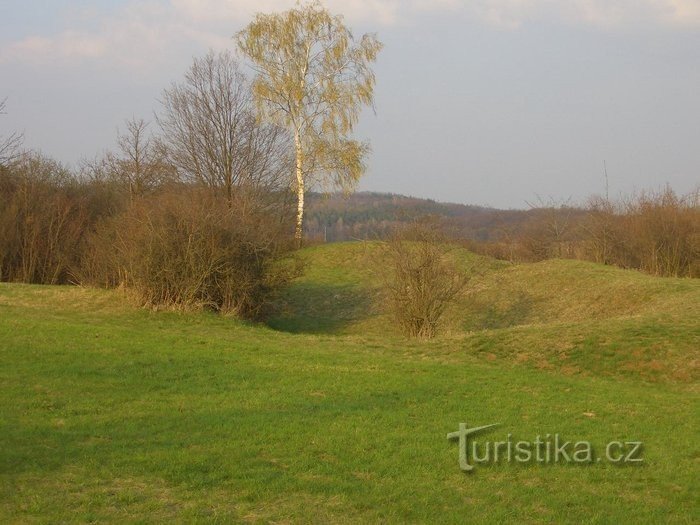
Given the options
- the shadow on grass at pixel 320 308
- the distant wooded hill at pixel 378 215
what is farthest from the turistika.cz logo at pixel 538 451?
the distant wooded hill at pixel 378 215

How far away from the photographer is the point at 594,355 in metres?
14.1

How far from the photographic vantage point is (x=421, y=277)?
59.9 feet

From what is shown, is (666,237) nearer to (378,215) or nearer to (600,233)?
(600,233)

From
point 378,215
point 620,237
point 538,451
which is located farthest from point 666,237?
point 378,215

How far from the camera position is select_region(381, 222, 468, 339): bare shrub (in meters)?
18.2

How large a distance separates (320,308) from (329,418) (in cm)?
1938

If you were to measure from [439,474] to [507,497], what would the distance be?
0.72 metres

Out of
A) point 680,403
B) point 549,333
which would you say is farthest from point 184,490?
point 549,333

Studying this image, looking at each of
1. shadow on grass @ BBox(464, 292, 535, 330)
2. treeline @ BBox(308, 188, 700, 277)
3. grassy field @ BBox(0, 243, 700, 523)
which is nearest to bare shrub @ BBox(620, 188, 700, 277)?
treeline @ BBox(308, 188, 700, 277)

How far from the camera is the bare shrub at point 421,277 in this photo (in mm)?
18219

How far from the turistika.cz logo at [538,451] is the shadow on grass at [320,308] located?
15610mm

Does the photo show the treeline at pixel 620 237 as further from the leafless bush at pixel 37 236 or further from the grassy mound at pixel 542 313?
the leafless bush at pixel 37 236

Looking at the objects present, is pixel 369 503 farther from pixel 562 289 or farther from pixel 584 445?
pixel 562 289

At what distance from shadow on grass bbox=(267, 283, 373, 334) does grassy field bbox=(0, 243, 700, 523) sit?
635 centimetres
